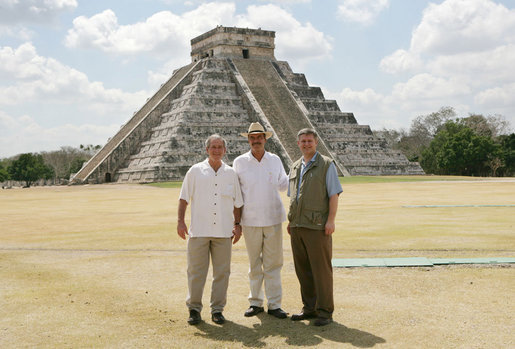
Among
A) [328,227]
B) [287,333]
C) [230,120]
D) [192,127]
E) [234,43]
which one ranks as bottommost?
[287,333]

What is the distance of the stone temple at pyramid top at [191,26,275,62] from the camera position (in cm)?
4738

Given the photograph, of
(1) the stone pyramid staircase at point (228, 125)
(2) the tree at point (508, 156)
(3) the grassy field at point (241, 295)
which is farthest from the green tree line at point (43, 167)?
(3) the grassy field at point (241, 295)

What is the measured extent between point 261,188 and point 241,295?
4.68 feet

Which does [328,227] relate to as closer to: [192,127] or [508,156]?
[192,127]

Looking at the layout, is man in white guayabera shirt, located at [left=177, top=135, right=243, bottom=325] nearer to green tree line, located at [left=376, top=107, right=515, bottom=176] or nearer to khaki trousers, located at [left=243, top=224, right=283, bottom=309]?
khaki trousers, located at [left=243, top=224, right=283, bottom=309]

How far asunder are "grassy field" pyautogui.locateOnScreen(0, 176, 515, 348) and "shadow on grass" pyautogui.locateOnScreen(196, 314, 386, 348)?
0.03 ft

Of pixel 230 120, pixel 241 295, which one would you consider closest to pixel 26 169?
pixel 230 120

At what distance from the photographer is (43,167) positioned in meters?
70.8

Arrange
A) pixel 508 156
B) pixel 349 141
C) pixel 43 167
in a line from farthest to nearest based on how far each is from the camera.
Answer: pixel 43 167, pixel 508 156, pixel 349 141

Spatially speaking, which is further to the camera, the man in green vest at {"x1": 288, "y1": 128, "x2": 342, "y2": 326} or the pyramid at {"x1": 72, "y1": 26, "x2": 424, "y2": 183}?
the pyramid at {"x1": 72, "y1": 26, "x2": 424, "y2": 183}

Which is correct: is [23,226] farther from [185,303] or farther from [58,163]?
[58,163]

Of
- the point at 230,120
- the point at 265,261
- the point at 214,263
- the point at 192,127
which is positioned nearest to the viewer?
the point at 214,263

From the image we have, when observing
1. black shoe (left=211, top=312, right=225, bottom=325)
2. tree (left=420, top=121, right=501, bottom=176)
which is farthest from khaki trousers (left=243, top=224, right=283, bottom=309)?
tree (left=420, top=121, right=501, bottom=176)

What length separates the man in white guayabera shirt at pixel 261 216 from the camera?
6074 millimetres
